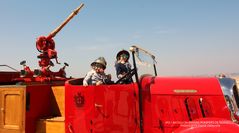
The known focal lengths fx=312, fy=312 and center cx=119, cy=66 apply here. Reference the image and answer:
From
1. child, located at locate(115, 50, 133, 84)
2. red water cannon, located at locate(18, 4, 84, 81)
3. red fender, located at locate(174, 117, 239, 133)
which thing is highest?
red water cannon, located at locate(18, 4, 84, 81)

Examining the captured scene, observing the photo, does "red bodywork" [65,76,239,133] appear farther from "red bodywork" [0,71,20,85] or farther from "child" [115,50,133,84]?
"red bodywork" [0,71,20,85]

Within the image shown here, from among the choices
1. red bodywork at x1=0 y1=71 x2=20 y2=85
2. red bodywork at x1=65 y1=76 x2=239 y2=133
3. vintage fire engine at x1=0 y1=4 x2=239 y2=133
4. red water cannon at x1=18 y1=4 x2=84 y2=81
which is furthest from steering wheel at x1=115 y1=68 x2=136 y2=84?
red bodywork at x1=0 y1=71 x2=20 y2=85

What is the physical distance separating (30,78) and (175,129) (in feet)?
14.8

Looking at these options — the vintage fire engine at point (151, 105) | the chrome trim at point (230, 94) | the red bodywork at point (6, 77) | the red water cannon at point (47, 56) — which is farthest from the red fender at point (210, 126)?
the red bodywork at point (6, 77)

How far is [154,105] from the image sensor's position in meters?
5.10

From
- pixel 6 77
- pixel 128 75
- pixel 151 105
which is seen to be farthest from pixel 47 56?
pixel 151 105

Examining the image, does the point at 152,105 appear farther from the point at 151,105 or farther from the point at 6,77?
the point at 6,77

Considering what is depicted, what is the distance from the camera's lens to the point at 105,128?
5.20 meters

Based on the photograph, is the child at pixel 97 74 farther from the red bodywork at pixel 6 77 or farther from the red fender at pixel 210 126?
the red bodywork at pixel 6 77

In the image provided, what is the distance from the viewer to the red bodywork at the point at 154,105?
4.97 m

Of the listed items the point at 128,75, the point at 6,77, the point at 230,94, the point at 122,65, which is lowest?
the point at 230,94

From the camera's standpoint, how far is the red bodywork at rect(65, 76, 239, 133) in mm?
4973

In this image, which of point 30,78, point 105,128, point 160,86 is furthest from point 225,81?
point 30,78

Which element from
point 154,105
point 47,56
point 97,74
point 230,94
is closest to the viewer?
point 230,94
